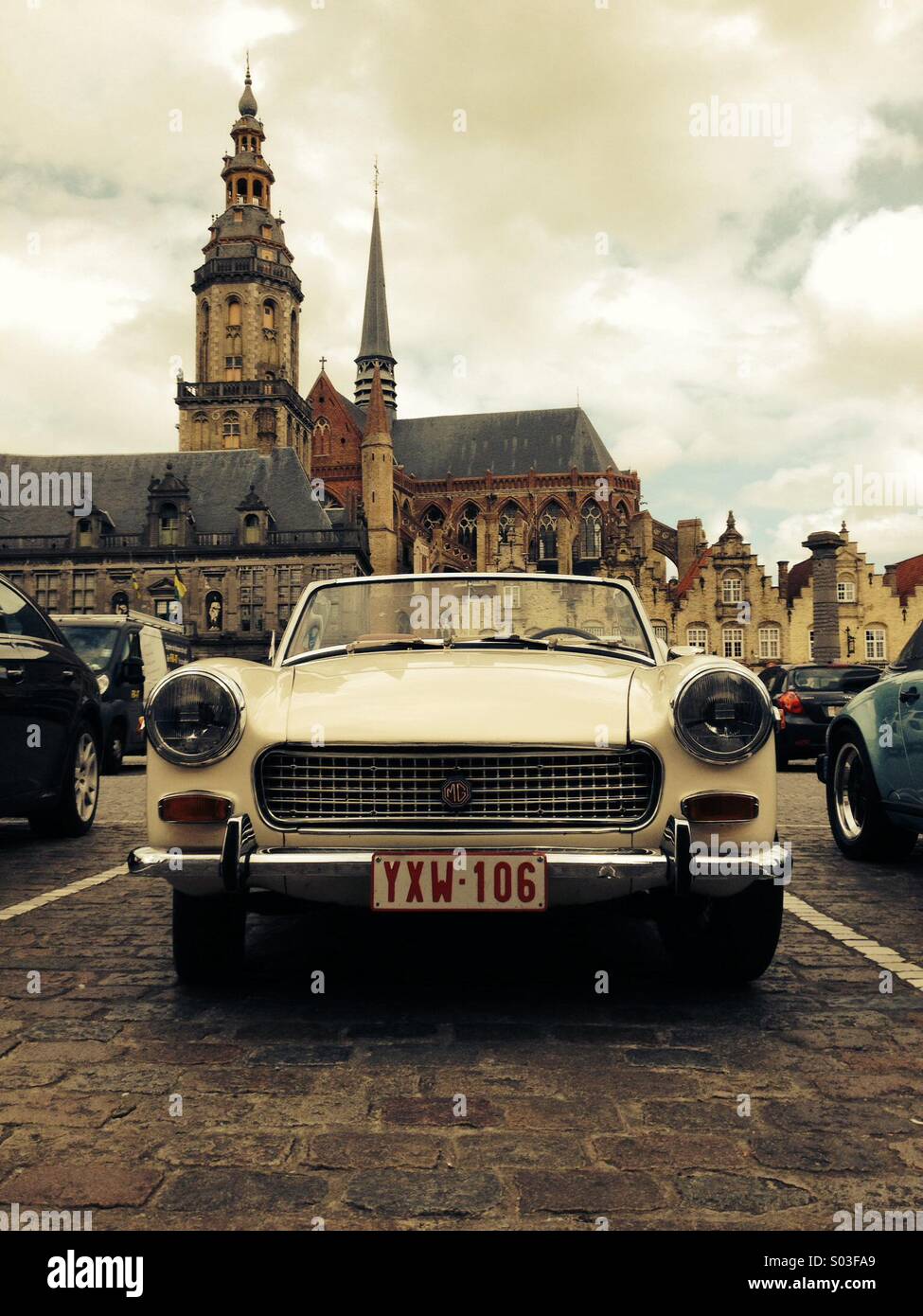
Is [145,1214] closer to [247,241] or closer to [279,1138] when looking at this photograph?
[279,1138]

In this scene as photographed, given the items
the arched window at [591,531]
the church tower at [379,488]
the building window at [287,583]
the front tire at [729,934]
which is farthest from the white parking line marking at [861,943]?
the arched window at [591,531]

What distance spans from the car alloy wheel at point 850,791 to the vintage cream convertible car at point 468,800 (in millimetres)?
3562

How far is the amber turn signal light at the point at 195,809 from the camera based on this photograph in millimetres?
3385

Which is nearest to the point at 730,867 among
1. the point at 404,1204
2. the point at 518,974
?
the point at 518,974

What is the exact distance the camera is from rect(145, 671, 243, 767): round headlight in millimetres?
3422

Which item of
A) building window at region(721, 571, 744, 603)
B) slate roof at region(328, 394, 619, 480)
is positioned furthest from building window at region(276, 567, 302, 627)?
slate roof at region(328, 394, 619, 480)

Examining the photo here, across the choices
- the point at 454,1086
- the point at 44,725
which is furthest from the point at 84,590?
the point at 454,1086

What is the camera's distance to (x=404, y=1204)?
2174 mm

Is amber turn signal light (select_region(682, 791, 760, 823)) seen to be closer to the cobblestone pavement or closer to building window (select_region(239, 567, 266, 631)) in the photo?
the cobblestone pavement

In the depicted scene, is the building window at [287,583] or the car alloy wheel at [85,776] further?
the building window at [287,583]

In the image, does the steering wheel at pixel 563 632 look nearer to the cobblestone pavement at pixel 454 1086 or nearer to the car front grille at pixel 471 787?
the cobblestone pavement at pixel 454 1086

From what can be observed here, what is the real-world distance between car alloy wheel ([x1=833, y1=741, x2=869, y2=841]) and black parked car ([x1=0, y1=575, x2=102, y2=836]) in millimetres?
5122

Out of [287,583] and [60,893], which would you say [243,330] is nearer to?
[287,583]
